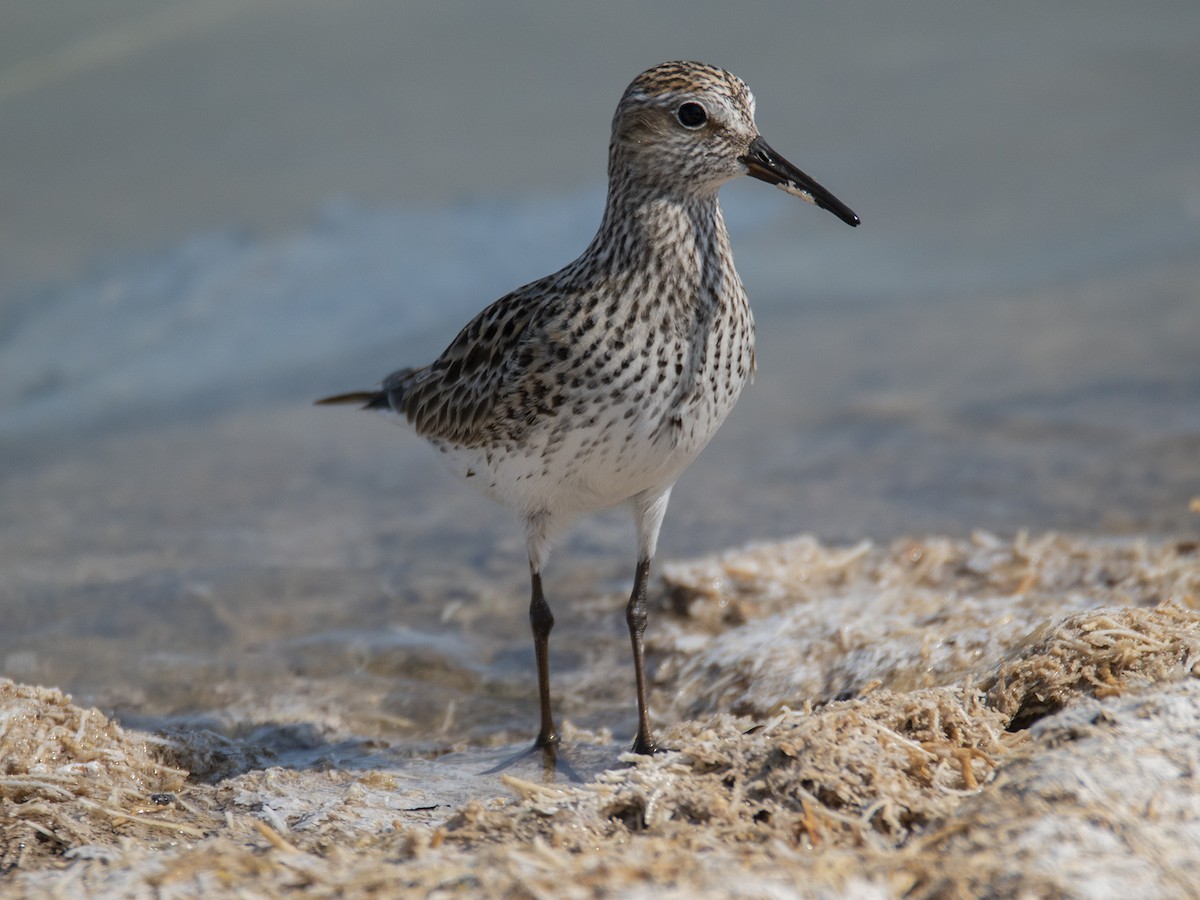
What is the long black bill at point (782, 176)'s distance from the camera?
4.91 meters

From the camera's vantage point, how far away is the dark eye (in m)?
4.91

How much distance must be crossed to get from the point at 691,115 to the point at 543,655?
91.4 inches

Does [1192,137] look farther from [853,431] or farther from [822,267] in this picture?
[853,431]

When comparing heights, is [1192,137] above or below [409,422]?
A: above

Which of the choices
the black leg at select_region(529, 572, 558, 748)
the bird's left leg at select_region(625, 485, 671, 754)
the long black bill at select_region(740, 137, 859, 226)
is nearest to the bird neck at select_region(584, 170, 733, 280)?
the long black bill at select_region(740, 137, 859, 226)

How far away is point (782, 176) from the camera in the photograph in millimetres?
4926

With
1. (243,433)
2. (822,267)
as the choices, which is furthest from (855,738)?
(822,267)

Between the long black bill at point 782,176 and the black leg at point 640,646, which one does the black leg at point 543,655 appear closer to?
the black leg at point 640,646

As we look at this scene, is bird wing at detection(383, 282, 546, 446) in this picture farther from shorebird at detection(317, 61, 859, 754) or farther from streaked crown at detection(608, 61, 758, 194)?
streaked crown at detection(608, 61, 758, 194)

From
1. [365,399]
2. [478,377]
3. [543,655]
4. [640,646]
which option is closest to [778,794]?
[640,646]

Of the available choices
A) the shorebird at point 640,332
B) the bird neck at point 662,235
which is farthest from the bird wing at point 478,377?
the bird neck at point 662,235

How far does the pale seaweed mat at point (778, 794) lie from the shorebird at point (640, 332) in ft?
3.65

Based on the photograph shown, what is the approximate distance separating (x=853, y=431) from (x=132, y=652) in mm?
5335

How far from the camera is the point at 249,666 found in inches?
257
